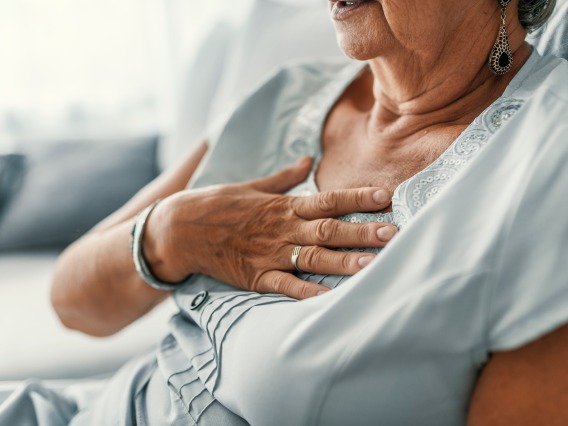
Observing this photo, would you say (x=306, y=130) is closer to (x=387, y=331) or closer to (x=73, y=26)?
(x=387, y=331)

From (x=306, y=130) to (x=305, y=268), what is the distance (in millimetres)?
331

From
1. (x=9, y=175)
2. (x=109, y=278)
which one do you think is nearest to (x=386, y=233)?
(x=109, y=278)

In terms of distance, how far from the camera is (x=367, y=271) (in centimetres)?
70

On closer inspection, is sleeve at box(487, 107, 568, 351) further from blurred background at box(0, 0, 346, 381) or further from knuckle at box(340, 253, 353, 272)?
blurred background at box(0, 0, 346, 381)

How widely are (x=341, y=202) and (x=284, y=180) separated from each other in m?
0.19

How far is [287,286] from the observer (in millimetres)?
884

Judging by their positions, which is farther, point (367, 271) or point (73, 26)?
point (73, 26)

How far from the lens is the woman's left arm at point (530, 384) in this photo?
62cm

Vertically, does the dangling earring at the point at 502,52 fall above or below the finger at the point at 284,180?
above

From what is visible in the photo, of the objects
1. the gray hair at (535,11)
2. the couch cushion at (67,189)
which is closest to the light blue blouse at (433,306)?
the gray hair at (535,11)

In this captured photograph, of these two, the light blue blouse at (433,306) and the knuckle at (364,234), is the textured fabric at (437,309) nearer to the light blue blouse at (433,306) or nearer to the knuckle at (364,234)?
the light blue blouse at (433,306)

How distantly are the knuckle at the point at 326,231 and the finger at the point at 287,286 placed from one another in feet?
0.20

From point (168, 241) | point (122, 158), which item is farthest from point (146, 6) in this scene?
point (168, 241)

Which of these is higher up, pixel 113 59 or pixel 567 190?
pixel 567 190
